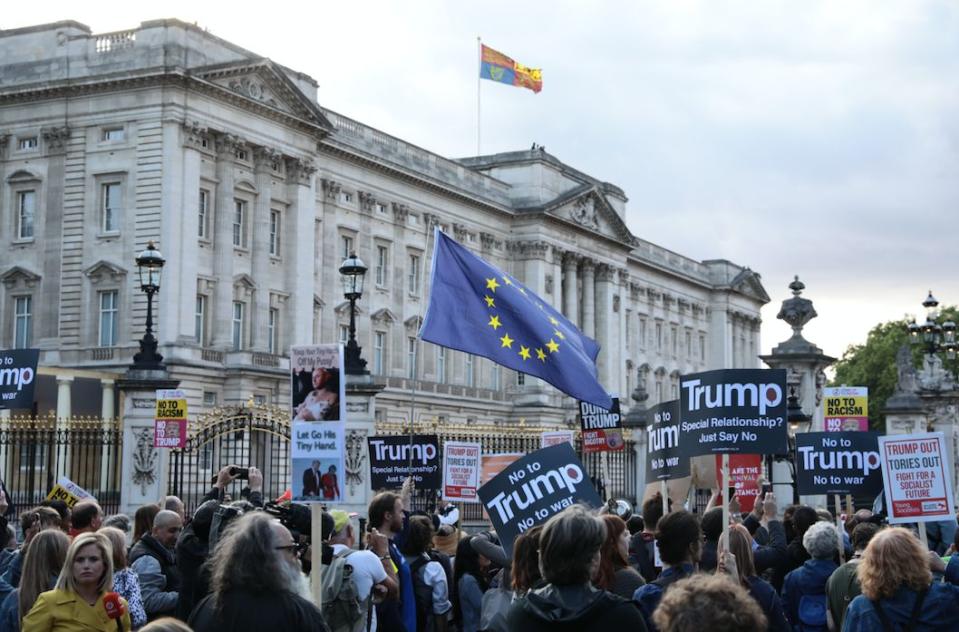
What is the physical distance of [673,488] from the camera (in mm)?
17359

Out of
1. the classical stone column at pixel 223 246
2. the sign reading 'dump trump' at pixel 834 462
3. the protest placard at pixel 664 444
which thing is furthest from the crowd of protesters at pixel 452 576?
the classical stone column at pixel 223 246

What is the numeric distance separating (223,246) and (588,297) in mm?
32504

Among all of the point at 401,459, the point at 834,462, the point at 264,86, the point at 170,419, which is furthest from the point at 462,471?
the point at 264,86

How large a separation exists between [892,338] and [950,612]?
10326cm

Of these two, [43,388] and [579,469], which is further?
[43,388]

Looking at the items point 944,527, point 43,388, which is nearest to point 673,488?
point 944,527

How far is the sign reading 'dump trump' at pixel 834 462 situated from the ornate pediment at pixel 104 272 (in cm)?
3650

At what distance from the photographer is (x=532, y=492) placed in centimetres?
1000

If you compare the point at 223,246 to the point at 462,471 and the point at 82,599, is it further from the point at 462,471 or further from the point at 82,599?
the point at 82,599

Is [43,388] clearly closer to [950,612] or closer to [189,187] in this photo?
[189,187]

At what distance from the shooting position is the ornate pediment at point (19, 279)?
50.5 metres

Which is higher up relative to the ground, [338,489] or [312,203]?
[312,203]

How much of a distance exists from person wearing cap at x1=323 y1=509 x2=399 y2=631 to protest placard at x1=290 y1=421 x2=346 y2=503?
280mm

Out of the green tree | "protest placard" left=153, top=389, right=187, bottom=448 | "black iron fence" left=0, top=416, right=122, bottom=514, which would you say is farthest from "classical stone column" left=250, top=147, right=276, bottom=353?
the green tree
